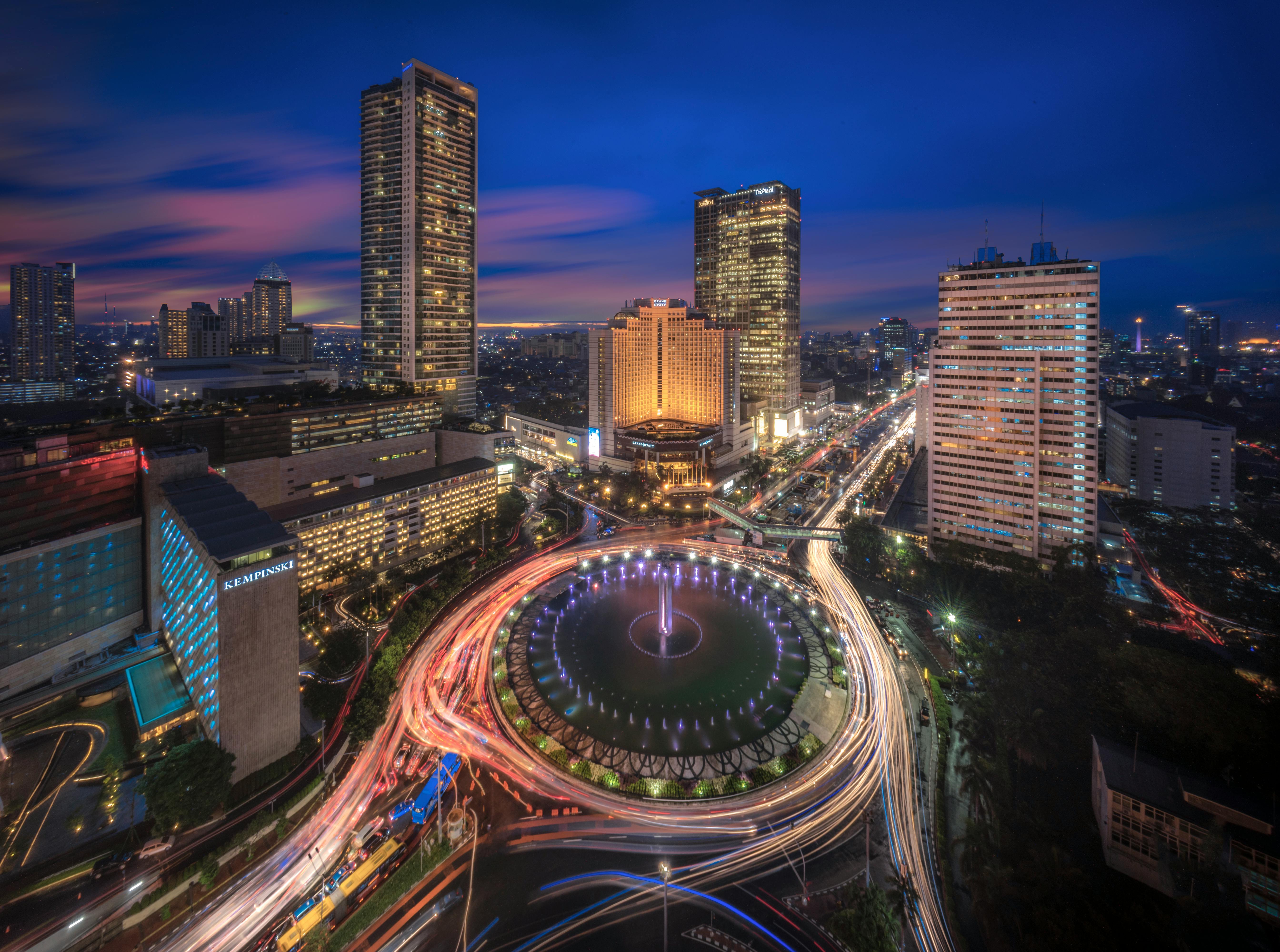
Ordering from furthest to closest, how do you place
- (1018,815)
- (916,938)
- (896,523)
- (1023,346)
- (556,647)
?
(896,523), (1023,346), (556,647), (1018,815), (916,938)

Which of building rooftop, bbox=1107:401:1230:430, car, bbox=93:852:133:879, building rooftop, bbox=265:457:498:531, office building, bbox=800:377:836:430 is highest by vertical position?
office building, bbox=800:377:836:430

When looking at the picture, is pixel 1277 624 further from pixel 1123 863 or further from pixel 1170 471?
pixel 1170 471

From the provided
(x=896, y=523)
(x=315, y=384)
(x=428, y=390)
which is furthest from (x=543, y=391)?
(x=896, y=523)

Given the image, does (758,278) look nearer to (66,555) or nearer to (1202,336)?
(1202,336)

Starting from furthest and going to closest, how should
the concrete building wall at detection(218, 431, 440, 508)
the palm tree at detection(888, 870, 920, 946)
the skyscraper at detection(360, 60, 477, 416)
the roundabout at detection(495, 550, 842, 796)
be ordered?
the skyscraper at detection(360, 60, 477, 416) < the concrete building wall at detection(218, 431, 440, 508) < the roundabout at detection(495, 550, 842, 796) < the palm tree at detection(888, 870, 920, 946)

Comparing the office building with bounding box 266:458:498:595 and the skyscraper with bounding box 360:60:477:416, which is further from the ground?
the skyscraper with bounding box 360:60:477:416

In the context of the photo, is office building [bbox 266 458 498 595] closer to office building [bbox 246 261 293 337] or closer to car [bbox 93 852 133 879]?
car [bbox 93 852 133 879]

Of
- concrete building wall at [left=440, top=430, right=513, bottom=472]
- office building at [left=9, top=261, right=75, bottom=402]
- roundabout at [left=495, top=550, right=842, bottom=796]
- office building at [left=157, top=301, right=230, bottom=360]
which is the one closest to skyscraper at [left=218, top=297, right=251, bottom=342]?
office building at [left=157, top=301, right=230, bottom=360]
